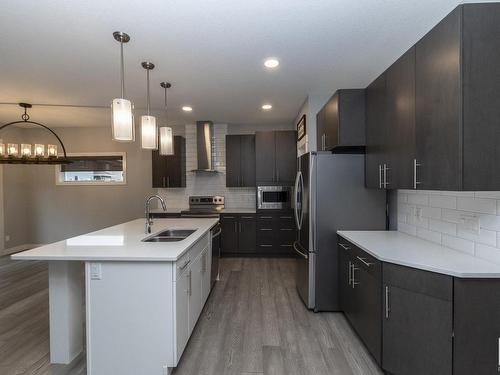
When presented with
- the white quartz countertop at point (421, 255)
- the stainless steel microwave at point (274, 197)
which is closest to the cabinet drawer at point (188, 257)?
the white quartz countertop at point (421, 255)

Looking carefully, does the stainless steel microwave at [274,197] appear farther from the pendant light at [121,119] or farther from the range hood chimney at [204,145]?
the pendant light at [121,119]

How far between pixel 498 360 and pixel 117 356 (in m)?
2.37

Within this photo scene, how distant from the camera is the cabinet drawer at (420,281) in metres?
1.52

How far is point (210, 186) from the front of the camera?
18.0 ft

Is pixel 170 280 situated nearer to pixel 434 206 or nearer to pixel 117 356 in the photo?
pixel 117 356

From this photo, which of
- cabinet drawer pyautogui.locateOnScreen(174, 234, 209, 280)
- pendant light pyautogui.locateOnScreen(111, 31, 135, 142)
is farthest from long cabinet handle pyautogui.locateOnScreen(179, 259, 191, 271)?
pendant light pyautogui.locateOnScreen(111, 31, 135, 142)

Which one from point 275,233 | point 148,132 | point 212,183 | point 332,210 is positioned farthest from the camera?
point 212,183

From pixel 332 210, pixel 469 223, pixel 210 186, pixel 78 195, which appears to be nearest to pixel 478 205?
pixel 469 223

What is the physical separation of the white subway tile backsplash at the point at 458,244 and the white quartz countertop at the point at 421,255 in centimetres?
4

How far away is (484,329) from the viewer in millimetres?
1449

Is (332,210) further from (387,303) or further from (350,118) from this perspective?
(387,303)

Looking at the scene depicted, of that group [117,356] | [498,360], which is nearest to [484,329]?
[498,360]

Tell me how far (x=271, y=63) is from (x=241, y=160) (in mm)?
2727

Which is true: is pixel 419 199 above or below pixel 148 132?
below
